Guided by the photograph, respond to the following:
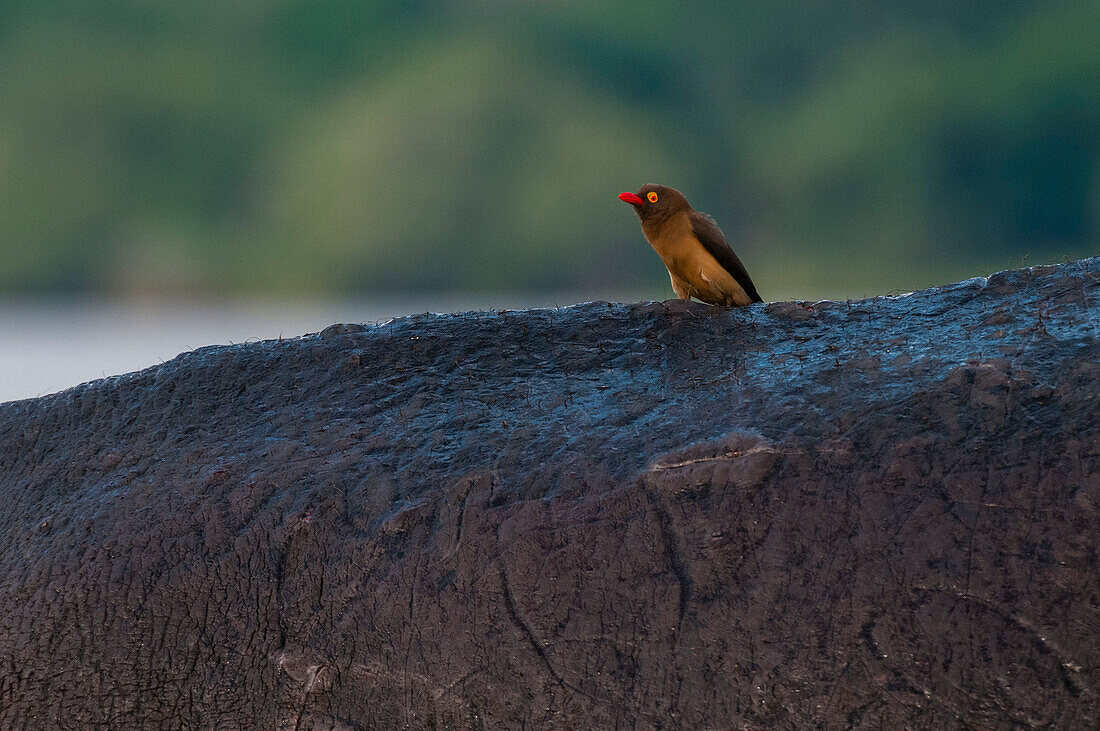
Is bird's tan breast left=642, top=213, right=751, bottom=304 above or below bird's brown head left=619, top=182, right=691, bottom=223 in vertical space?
below

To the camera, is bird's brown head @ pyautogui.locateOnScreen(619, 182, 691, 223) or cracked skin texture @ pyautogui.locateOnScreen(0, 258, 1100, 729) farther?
bird's brown head @ pyautogui.locateOnScreen(619, 182, 691, 223)

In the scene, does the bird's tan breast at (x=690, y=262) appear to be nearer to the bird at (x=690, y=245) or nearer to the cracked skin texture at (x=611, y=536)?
the bird at (x=690, y=245)

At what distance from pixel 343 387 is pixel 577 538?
0.94 m

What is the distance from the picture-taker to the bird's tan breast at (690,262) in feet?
12.4

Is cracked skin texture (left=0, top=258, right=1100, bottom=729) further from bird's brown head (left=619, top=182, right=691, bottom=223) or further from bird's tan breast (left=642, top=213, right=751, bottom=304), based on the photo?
bird's brown head (left=619, top=182, right=691, bottom=223)

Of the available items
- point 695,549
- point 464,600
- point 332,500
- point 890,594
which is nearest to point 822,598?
point 890,594

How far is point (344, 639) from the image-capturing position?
2.35 metres

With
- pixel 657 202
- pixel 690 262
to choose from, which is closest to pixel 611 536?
pixel 690 262

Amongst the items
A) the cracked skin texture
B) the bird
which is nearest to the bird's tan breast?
the bird

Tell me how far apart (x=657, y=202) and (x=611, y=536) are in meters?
1.92

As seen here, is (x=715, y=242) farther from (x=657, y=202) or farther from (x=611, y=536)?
(x=611, y=536)

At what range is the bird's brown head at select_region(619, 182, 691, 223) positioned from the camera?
383cm

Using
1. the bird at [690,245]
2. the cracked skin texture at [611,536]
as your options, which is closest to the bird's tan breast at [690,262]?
the bird at [690,245]

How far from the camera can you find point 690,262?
150 inches
